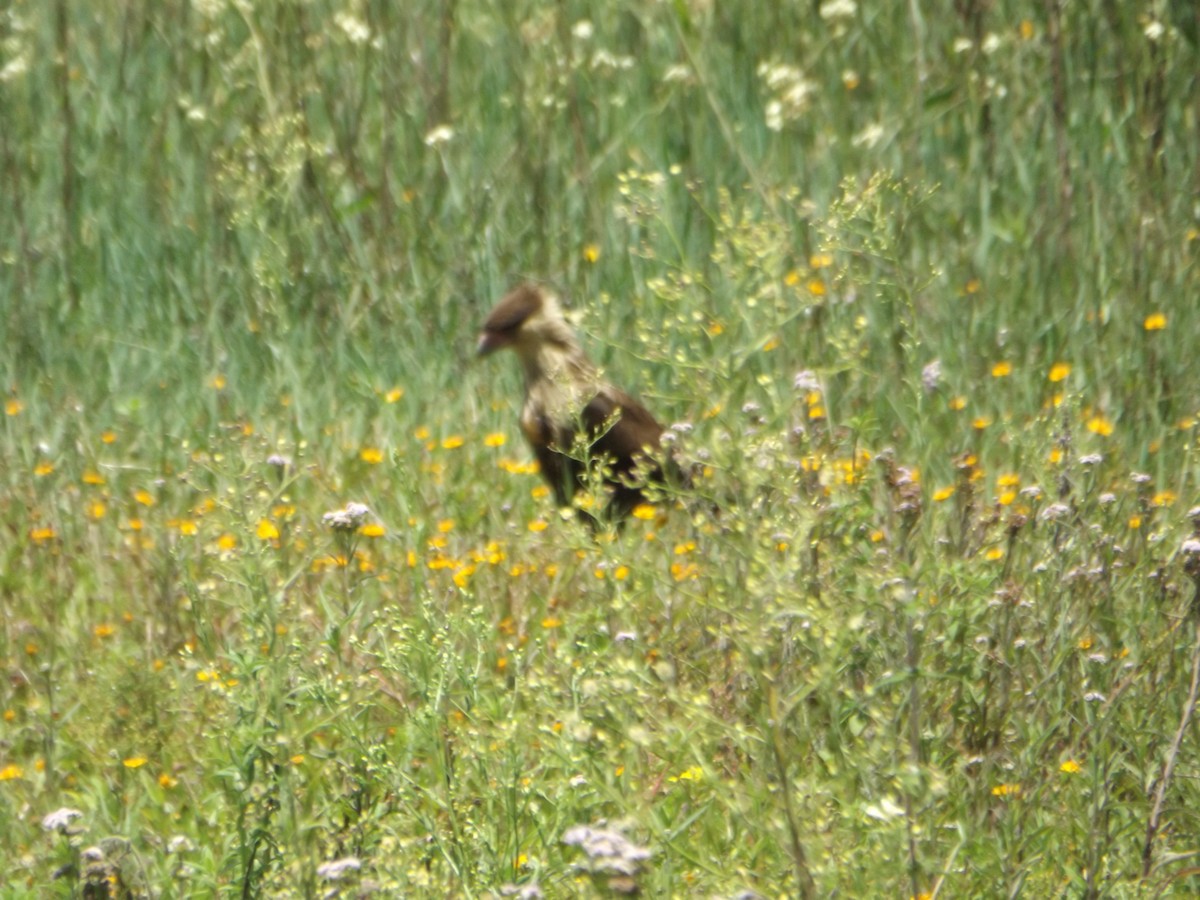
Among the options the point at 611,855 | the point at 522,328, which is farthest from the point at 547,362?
the point at 611,855

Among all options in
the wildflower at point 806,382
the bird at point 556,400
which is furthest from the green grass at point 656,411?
the bird at point 556,400

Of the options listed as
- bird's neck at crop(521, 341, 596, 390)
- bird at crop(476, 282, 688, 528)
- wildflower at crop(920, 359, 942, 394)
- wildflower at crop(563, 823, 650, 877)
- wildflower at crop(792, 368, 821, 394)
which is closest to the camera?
wildflower at crop(563, 823, 650, 877)

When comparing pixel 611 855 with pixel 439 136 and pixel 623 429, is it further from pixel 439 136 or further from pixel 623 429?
pixel 439 136

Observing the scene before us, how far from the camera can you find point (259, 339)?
6.33 metres

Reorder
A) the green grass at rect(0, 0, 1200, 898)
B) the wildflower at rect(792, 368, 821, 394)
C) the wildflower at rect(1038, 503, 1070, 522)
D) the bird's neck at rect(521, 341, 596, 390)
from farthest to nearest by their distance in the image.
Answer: the bird's neck at rect(521, 341, 596, 390), the wildflower at rect(792, 368, 821, 394), the wildflower at rect(1038, 503, 1070, 522), the green grass at rect(0, 0, 1200, 898)

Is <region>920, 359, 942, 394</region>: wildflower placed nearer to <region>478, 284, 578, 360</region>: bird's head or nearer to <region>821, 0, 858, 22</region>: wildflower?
<region>478, 284, 578, 360</region>: bird's head

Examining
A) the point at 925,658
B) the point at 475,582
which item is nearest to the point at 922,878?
the point at 925,658

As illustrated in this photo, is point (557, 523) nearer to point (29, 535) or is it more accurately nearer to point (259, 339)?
point (29, 535)

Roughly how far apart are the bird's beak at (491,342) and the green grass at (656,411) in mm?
192

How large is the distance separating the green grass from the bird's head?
21 cm

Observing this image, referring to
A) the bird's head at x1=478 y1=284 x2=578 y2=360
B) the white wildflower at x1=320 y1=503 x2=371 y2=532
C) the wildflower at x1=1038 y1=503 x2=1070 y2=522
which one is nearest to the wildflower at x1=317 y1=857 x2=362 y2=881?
the white wildflower at x1=320 y1=503 x2=371 y2=532

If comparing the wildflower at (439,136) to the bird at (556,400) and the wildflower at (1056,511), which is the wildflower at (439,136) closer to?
the bird at (556,400)

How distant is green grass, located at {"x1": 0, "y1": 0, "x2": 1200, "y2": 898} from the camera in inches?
108

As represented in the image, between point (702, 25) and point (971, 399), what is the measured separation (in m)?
2.40
